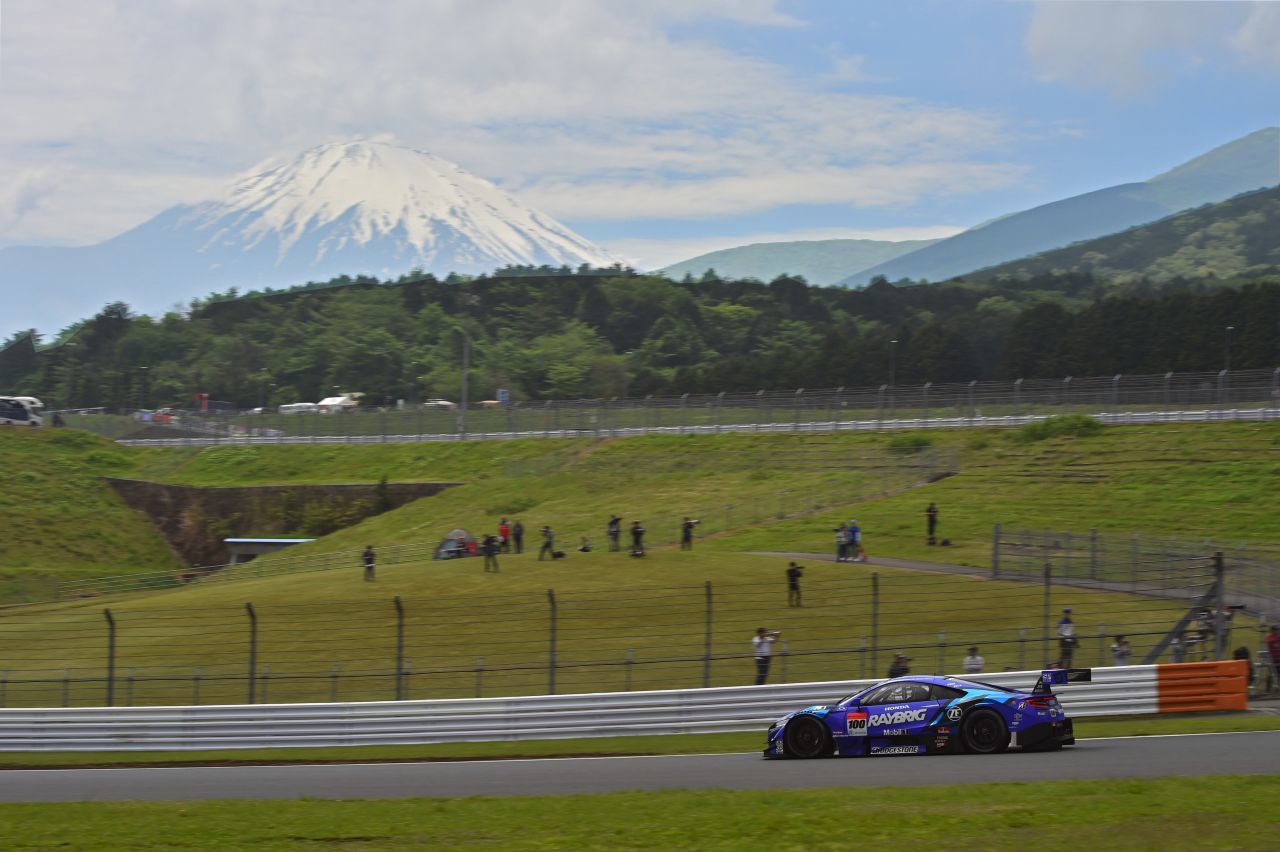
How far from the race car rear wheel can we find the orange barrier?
19.0 ft

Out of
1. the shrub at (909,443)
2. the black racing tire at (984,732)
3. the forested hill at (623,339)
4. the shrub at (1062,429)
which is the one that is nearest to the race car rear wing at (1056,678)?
the black racing tire at (984,732)

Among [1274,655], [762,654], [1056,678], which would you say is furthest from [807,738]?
[1274,655]

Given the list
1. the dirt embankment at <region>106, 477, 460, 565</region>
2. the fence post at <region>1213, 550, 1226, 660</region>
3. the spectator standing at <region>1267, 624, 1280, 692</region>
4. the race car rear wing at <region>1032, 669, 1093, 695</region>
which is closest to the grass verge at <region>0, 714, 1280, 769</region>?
the race car rear wing at <region>1032, 669, 1093, 695</region>

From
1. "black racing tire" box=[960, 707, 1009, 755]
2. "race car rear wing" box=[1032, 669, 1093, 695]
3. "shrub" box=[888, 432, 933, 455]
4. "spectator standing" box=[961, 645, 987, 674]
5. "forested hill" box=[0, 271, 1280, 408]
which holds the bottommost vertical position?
"spectator standing" box=[961, 645, 987, 674]

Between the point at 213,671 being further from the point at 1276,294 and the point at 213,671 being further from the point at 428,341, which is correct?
the point at 428,341

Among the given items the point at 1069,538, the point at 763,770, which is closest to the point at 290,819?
the point at 763,770

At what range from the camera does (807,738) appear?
56.3ft

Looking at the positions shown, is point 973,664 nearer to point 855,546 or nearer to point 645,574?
point 645,574

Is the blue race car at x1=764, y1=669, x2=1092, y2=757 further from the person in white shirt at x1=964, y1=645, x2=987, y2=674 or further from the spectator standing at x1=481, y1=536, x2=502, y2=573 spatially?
the spectator standing at x1=481, y1=536, x2=502, y2=573

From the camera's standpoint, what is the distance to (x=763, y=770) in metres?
16.0

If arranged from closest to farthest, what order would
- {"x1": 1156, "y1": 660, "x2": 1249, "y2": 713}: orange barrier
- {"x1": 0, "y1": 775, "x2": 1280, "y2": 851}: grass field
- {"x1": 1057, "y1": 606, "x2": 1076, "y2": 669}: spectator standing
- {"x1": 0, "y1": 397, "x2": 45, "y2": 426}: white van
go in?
{"x1": 0, "y1": 775, "x2": 1280, "y2": 851}: grass field, {"x1": 1156, "y1": 660, "x2": 1249, "y2": 713}: orange barrier, {"x1": 1057, "y1": 606, "x2": 1076, "y2": 669}: spectator standing, {"x1": 0, "y1": 397, "x2": 45, "y2": 426}: white van

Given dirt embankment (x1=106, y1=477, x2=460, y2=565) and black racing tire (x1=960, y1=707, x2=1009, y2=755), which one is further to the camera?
dirt embankment (x1=106, y1=477, x2=460, y2=565)

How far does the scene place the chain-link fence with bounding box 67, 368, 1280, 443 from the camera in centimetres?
5872

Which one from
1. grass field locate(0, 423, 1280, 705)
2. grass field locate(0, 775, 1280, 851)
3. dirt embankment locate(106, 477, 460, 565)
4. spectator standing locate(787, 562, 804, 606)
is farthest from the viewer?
dirt embankment locate(106, 477, 460, 565)
